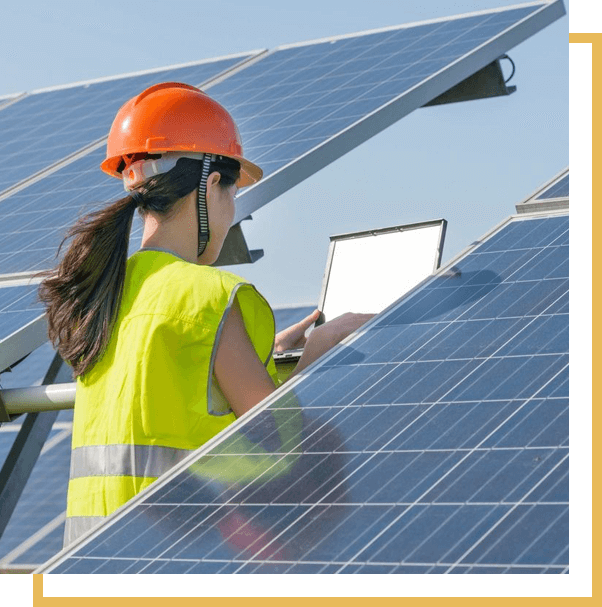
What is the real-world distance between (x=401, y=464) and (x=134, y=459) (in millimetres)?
991

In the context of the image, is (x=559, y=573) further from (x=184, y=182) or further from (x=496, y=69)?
(x=496, y=69)

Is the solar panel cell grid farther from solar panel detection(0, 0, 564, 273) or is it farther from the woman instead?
the woman

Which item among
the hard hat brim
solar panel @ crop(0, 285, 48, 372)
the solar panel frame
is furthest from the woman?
the solar panel frame

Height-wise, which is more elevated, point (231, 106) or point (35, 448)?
point (231, 106)

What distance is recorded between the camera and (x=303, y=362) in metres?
4.11

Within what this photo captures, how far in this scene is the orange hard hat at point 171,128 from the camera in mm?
4355

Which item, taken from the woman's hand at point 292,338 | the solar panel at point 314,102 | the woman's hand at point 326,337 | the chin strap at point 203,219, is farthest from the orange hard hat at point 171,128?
the solar panel at point 314,102

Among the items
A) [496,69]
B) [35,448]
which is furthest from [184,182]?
[496,69]

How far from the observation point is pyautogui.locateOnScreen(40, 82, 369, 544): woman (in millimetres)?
3764

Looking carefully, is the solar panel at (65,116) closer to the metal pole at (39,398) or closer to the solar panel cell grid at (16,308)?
the solar panel cell grid at (16,308)

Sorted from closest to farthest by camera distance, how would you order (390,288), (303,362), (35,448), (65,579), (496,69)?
(65,579), (303,362), (390,288), (35,448), (496,69)

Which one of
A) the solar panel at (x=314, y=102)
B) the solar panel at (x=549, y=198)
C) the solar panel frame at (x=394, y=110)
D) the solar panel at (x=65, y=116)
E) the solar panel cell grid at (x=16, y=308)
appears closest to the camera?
the solar panel at (x=549, y=198)

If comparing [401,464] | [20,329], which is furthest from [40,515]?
[401,464]
